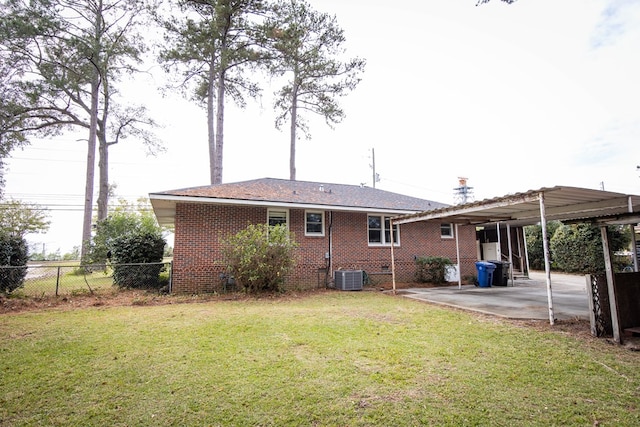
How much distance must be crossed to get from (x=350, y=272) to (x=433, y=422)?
858 centimetres

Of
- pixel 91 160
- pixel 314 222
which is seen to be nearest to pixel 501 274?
pixel 314 222

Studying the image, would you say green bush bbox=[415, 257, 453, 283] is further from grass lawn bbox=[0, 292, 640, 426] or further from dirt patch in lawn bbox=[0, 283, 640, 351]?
grass lawn bbox=[0, 292, 640, 426]

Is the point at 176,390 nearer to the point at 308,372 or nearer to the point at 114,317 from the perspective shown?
the point at 308,372

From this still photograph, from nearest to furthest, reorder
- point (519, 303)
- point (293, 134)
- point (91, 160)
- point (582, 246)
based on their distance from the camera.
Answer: point (519, 303) < point (582, 246) < point (91, 160) < point (293, 134)

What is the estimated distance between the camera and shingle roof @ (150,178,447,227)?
9.87 meters

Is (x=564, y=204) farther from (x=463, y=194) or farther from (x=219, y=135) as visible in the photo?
(x=463, y=194)

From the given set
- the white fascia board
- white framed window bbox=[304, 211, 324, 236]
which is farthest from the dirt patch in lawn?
the white fascia board

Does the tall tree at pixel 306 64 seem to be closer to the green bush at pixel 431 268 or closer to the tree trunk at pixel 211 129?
the tree trunk at pixel 211 129

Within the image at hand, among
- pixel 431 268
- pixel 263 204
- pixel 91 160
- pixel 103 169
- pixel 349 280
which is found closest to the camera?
pixel 263 204

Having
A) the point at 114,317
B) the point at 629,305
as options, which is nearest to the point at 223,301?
the point at 114,317

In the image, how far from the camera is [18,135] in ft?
60.5

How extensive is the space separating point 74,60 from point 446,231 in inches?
915

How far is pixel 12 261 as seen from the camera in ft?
30.2

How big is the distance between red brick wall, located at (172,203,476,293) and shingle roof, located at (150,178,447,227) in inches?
20.2
